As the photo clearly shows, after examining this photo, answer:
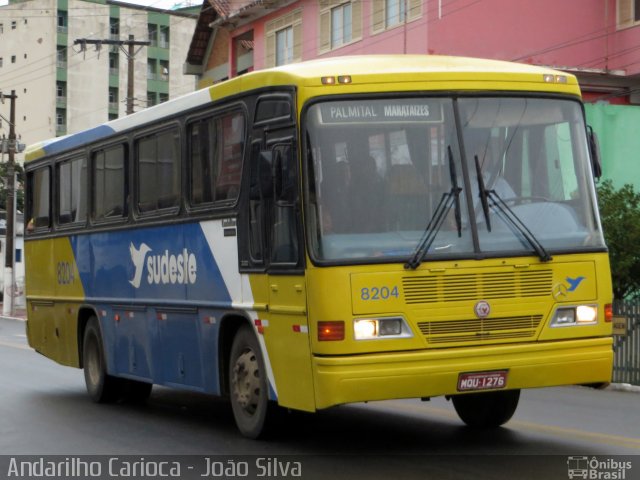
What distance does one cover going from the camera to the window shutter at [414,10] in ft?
113

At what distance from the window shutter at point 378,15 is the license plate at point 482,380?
27.5 meters

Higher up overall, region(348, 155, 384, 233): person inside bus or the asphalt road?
region(348, 155, 384, 233): person inside bus

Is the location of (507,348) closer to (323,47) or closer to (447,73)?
(447,73)

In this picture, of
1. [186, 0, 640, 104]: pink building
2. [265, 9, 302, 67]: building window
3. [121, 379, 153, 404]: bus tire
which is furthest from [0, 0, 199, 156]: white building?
[121, 379, 153, 404]: bus tire

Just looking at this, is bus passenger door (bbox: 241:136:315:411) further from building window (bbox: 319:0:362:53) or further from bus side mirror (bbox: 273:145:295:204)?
building window (bbox: 319:0:362:53)

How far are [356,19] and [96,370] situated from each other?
945 inches

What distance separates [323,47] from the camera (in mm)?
39594

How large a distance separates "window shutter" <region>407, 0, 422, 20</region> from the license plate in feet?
84.0

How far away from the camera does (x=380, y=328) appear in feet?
31.4

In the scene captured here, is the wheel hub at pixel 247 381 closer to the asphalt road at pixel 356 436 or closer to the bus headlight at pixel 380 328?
the asphalt road at pixel 356 436

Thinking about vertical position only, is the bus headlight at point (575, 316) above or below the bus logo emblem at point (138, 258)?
below

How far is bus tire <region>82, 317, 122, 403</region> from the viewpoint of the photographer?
50.4 feet

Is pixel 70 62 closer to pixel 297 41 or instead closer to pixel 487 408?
pixel 297 41

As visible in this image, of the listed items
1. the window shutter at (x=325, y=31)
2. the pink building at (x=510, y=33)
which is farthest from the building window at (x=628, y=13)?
the window shutter at (x=325, y=31)
